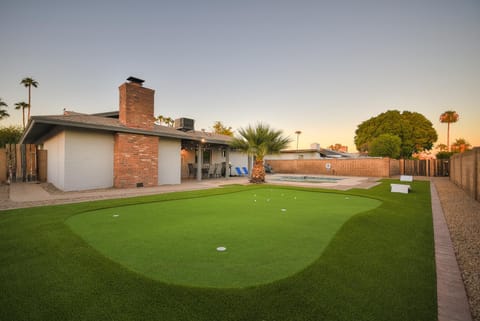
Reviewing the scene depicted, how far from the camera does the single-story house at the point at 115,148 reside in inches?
350

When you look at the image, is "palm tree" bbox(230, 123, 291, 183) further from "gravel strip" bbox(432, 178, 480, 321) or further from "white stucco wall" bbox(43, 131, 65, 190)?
"white stucco wall" bbox(43, 131, 65, 190)

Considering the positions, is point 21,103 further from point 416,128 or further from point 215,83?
point 416,128

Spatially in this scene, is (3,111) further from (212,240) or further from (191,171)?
(212,240)

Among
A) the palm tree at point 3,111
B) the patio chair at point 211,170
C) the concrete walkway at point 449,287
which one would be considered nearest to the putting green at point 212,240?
the concrete walkway at point 449,287

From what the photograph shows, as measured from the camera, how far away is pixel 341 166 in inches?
800

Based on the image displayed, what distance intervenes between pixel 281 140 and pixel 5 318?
12.2 meters

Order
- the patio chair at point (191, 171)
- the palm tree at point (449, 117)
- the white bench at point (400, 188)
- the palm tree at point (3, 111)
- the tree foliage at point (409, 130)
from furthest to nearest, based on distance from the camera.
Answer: the palm tree at point (449, 117) → the tree foliage at point (409, 130) → the palm tree at point (3, 111) → the patio chair at point (191, 171) → the white bench at point (400, 188)

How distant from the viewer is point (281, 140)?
12602mm

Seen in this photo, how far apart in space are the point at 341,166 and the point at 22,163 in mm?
26476

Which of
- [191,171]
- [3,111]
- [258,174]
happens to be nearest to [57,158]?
[191,171]

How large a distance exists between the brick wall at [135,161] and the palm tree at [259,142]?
5.00 m

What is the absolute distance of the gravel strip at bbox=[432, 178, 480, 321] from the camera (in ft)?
6.47

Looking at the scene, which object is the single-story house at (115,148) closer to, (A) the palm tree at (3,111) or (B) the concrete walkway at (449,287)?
(B) the concrete walkway at (449,287)

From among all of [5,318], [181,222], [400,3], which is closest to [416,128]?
[400,3]
